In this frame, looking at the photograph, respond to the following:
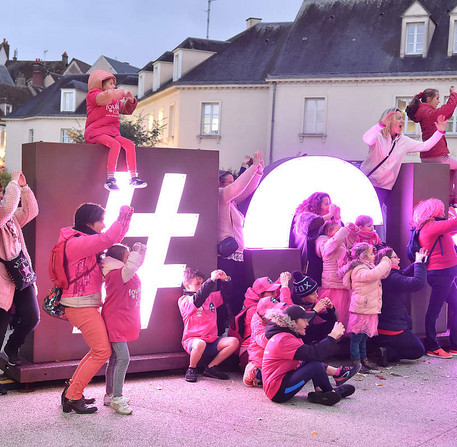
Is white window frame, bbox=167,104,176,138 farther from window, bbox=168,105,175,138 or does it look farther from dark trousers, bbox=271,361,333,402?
dark trousers, bbox=271,361,333,402

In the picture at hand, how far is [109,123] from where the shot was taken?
23.6 feet

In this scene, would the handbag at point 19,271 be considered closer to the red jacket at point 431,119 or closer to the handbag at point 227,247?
the handbag at point 227,247

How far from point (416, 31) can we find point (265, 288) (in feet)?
88.3

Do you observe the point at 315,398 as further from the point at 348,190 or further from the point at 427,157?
the point at 427,157

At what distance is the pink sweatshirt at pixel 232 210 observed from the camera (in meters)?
8.05

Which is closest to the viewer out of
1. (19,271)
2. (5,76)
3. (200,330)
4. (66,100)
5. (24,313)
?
(19,271)

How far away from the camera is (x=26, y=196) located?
260 inches

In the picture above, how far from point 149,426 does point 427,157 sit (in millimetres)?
5968

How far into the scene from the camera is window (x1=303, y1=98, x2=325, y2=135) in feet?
106

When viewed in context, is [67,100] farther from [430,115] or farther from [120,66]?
[430,115]

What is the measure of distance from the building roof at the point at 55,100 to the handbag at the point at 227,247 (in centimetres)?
4124

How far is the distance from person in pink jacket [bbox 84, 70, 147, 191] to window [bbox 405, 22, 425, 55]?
26710 millimetres

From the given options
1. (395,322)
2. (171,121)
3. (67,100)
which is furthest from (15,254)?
(67,100)

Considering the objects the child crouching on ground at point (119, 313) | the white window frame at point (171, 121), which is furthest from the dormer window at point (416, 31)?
the child crouching on ground at point (119, 313)
